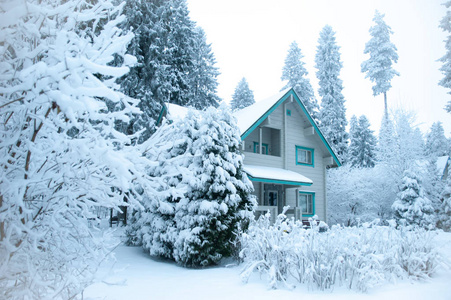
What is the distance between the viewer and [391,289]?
599 centimetres

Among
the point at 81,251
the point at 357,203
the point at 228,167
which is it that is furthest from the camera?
the point at 357,203

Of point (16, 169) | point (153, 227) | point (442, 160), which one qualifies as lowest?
point (153, 227)

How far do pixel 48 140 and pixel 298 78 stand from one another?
33315 millimetres

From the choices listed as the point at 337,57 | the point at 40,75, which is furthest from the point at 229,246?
the point at 337,57

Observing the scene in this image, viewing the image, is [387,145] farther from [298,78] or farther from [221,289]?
[221,289]

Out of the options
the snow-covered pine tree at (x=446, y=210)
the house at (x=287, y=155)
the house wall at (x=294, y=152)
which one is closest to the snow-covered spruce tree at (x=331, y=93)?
the snow-covered pine tree at (x=446, y=210)

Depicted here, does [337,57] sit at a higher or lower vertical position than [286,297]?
higher

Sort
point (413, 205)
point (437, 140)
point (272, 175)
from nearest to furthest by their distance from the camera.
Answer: point (272, 175) < point (413, 205) < point (437, 140)

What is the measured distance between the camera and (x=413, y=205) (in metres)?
19.5

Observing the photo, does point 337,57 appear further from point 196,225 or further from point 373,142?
point 196,225

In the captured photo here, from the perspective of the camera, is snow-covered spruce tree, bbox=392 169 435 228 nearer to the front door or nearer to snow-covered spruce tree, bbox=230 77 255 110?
the front door

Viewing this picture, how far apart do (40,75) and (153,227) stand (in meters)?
8.16

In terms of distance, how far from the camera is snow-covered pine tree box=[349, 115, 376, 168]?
39188 mm

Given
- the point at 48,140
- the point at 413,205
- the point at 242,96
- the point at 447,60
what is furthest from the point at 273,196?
the point at 242,96
